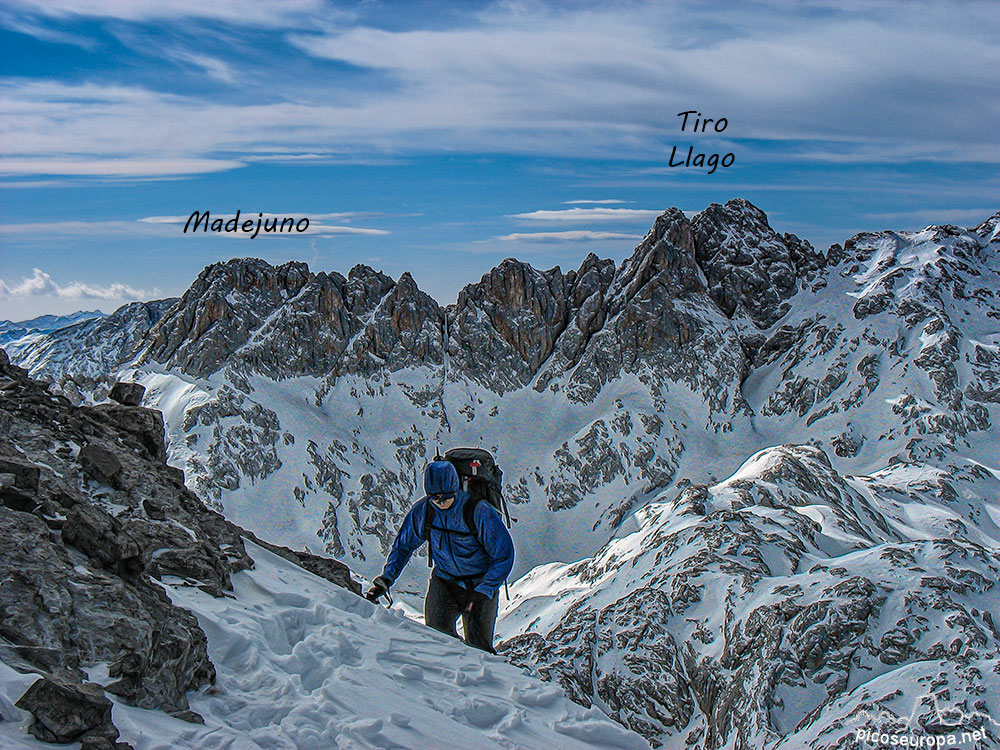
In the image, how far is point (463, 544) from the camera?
13.8 m

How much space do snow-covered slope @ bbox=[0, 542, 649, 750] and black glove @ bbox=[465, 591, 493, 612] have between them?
130 centimetres

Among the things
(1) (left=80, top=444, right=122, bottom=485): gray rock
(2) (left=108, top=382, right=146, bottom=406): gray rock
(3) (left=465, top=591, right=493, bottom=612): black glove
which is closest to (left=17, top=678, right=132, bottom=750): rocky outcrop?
(1) (left=80, top=444, right=122, bottom=485): gray rock

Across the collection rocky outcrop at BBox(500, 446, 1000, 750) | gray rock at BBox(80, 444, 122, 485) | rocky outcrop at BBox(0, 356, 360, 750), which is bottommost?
rocky outcrop at BBox(500, 446, 1000, 750)

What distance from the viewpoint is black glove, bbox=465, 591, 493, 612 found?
13.9 metres

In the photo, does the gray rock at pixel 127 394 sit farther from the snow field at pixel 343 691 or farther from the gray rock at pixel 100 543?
the gray rock at pixel 100 543

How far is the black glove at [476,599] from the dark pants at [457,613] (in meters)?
0.04

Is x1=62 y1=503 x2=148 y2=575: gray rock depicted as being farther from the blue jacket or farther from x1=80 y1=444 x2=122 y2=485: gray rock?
the blue jacket

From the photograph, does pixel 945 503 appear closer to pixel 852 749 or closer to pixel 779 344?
pixel 779 344

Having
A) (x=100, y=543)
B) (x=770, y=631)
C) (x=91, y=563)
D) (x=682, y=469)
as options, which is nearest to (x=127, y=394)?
(x=100, y=543)

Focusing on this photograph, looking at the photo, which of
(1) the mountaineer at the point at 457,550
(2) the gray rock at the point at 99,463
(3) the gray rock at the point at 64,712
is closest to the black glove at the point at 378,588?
(1) the mountaineer at the point at 457,550

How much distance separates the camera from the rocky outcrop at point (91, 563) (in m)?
7.98

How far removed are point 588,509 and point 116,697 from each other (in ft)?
566

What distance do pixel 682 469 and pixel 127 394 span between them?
170157mm

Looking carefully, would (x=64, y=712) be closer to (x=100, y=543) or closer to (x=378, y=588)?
(x=100, y=543)
